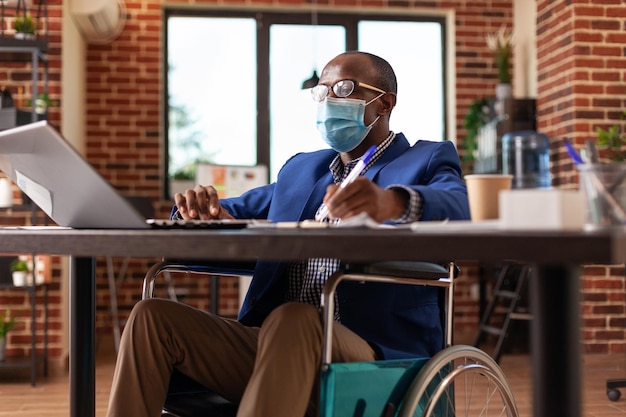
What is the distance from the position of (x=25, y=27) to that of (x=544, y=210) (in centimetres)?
429

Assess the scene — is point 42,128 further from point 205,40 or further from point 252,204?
point 205,40

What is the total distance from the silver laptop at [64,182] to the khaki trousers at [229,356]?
223mm

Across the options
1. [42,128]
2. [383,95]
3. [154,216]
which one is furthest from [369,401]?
[154,216]

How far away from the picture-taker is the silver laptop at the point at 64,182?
49.7 inches

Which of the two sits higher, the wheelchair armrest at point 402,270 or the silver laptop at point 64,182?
the silver laptop at point 64,182

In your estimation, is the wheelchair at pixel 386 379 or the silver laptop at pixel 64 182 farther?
the wheelchair at pixel 386 379

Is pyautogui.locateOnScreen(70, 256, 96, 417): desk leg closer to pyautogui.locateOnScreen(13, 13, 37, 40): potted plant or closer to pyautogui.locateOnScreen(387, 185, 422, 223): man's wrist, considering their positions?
pyautogui.locateOnScreen(387, 185, 422, 223): man's wrist

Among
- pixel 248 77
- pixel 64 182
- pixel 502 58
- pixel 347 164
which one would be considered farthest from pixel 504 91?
pixel 64 182

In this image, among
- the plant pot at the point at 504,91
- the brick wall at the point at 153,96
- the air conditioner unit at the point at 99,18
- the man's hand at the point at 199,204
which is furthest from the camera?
the plant pot at the point at 504,91

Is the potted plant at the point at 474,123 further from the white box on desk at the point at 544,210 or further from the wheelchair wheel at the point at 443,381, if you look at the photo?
the white box on desk at the point at 544,210

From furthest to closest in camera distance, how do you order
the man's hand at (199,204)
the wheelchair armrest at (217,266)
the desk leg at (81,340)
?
1. the wheelchair armrest at (217,266)
2. the man's hand at (199,204)
3. the desk leg at (81,340)

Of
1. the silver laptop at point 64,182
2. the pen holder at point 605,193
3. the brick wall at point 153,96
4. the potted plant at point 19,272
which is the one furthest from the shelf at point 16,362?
the pen holder at point 605,193

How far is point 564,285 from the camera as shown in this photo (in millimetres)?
982

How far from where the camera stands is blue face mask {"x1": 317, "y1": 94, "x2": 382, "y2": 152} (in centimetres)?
218
